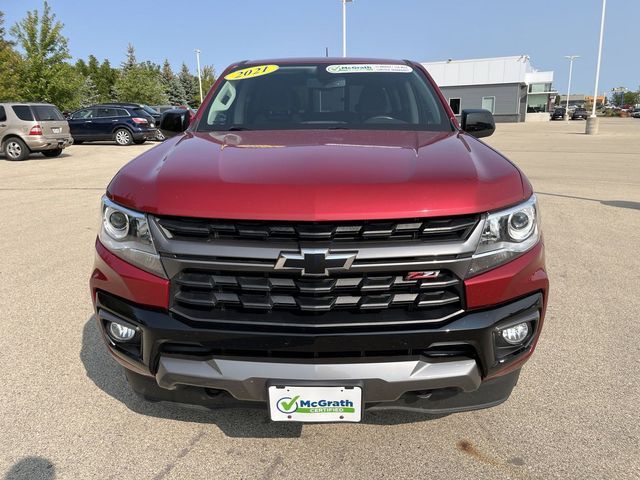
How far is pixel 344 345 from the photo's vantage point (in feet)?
6.32

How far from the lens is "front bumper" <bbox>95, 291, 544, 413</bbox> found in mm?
1937

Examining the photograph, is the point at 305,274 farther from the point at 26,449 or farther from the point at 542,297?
the point at 26,449

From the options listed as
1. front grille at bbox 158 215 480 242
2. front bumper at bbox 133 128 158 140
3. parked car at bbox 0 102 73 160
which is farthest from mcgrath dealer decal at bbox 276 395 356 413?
front bumper at bbox 133 128 158 140

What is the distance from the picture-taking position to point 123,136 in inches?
829

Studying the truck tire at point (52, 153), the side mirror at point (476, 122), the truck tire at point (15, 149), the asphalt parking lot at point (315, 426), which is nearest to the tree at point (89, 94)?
the truck tire at point (52, 153)

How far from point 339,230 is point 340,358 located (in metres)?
0.49

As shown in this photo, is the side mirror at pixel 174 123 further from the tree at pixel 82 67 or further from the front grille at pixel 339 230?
the tree at pixel 82 67

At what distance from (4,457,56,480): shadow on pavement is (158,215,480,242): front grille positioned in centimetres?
137

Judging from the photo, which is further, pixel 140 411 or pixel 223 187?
pixel 140 411

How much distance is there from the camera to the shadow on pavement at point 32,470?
7.57 ft

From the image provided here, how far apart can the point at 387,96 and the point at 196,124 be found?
131cm

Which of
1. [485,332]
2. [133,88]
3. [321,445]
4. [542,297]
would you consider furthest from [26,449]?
[133,88]

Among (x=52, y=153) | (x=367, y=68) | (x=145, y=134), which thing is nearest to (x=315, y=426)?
(x=367, y=68)

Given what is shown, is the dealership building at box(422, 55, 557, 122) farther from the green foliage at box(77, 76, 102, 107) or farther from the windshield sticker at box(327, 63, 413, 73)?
the windshield sticker at box(327, 63, 413, 73)
